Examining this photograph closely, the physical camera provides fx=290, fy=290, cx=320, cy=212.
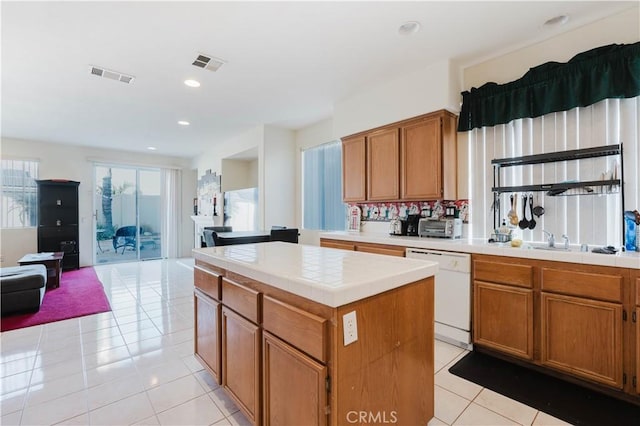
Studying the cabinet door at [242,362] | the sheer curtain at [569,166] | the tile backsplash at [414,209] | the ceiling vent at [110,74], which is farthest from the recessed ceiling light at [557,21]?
the ceiling vent at [110,74]

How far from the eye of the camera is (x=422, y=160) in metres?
3.19

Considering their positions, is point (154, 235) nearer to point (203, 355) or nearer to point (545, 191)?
point (203, 355)

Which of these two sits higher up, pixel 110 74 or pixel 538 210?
pixel 110 74

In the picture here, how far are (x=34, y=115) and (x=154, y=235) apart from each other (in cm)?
402

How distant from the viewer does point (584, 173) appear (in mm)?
2422

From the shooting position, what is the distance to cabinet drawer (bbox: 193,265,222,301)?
1.94 meters

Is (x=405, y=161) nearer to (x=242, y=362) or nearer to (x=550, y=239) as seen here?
(x=550, y=239)

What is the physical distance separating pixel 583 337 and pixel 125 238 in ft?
28.9

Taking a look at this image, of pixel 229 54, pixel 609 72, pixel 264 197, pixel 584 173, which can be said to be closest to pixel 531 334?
pixel 584 173

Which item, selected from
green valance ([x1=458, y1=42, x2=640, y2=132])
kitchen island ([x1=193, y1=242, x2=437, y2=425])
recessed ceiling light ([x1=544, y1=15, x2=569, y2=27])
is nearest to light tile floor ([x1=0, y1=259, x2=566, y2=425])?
kitchen island ([x1=193, y1=242, x2=437, y2=425])

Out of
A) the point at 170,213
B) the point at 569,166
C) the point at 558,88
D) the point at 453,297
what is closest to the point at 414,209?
the point at 453,297

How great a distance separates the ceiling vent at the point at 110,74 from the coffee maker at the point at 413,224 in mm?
3640

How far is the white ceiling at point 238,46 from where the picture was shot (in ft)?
7.28

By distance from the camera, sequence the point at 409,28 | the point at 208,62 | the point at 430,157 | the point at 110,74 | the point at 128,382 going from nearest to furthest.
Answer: the point at 128,382
the point at 409,28
the point at 208,62
the point at 430,157
the point at 110,74
